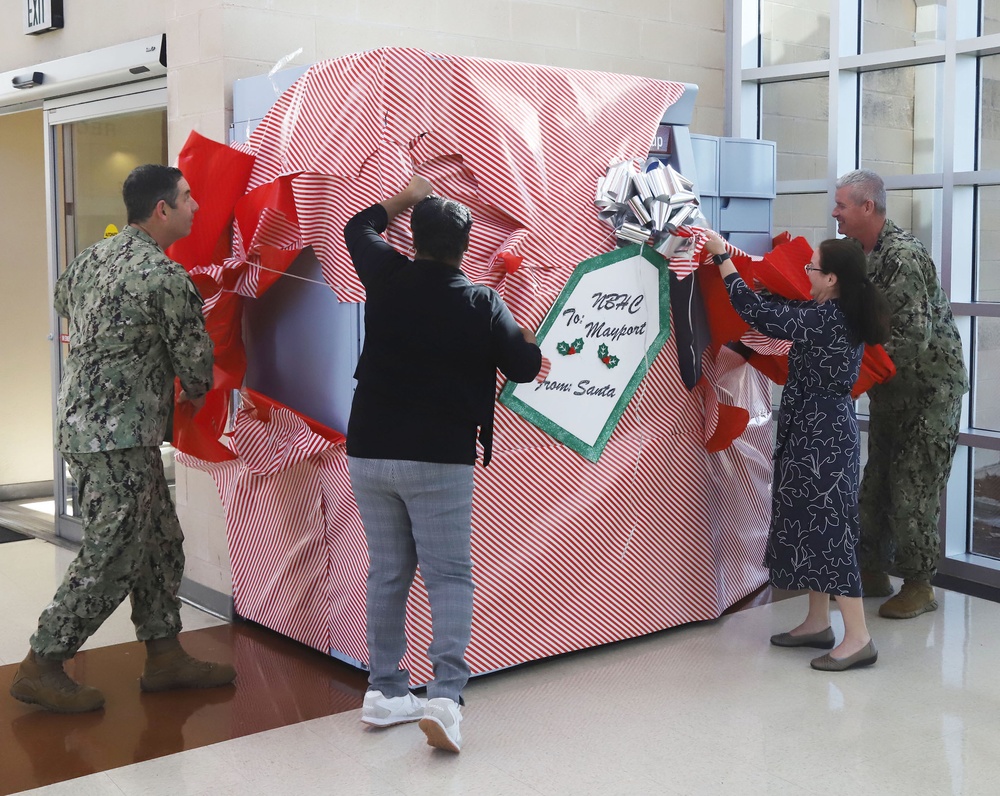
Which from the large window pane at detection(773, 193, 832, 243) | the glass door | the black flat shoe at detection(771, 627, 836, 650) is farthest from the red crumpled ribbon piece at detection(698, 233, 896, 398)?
the glass door

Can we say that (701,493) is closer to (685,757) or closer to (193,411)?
(685,757)

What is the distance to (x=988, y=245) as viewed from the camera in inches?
165

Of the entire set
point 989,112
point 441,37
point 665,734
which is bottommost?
point 665,734

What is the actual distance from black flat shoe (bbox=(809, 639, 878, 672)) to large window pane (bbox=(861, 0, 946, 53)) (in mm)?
2302

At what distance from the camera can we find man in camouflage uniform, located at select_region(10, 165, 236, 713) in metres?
2.98

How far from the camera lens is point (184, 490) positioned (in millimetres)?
4121

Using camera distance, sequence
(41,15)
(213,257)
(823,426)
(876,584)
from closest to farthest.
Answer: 1. (823,426)
2. (213,257)
3. (876,584)
4. (41,15)

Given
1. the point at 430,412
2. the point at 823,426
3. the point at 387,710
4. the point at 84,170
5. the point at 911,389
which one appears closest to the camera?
the point at 430,412

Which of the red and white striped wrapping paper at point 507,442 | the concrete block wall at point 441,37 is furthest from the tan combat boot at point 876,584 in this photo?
the concrete block wall at point 441,37

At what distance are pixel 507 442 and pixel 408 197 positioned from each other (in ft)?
2.48

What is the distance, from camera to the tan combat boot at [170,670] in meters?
3.23

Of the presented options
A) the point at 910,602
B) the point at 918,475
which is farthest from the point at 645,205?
the point at 910,602

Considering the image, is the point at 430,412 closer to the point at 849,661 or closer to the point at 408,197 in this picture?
Answer: the point at 408,197

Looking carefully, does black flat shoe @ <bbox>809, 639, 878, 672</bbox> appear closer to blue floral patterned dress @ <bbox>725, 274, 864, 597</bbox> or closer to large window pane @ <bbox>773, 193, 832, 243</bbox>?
blue floral patterned dress @ <bbox>725, 274, 864, 597</bbox>
